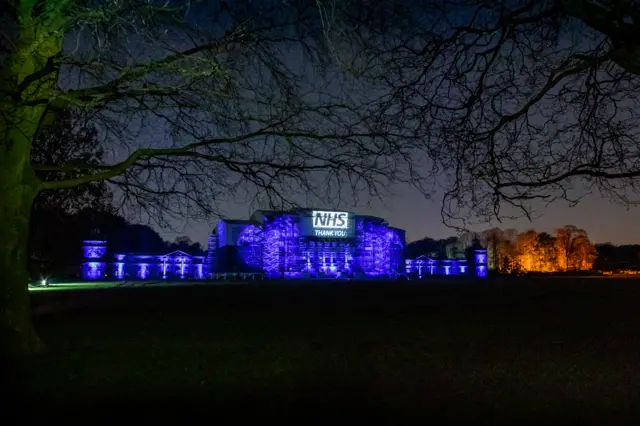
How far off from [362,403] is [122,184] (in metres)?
6.29

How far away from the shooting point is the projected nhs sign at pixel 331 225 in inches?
3647

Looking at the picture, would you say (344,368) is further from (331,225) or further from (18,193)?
(331,225)

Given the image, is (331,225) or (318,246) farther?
(331,225)

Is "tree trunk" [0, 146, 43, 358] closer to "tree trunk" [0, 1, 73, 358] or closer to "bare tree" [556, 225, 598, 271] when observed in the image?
"tree trunk" [0, 1, 73, 358]

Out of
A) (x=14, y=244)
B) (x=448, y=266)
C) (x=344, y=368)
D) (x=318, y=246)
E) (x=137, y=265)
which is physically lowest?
(x=344, y=368)

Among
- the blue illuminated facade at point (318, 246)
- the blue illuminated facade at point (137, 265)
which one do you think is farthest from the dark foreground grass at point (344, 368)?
the blue illuminated facade at point (318, 246)

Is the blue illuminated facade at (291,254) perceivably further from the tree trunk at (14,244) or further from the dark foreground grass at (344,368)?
the tree trunk at (14,244)

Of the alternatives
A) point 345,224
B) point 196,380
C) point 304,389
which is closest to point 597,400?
point 304,389

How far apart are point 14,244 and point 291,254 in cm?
8127

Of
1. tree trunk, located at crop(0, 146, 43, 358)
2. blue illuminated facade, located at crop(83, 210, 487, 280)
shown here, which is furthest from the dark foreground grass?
blue illuminated facade, located at crop(83, 210, 487, 280)

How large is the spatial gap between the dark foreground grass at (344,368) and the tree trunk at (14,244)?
61cm

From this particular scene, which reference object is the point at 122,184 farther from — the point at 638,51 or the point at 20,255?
the point at 638,51

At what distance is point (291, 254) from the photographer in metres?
90.6

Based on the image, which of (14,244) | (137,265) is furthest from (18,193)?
(137,265)
